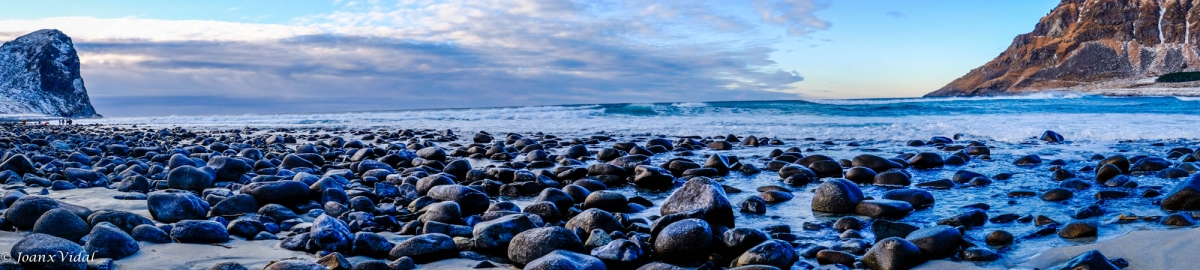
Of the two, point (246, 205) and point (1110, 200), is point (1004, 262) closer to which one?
point (1110, 200)

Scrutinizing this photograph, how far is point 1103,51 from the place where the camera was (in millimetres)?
111062

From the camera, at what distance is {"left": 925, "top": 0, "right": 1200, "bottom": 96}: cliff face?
102m

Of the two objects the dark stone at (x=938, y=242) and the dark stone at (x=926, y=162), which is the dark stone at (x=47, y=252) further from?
the dark stone at (x=926, y=162)

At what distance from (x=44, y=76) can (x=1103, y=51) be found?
503 feet

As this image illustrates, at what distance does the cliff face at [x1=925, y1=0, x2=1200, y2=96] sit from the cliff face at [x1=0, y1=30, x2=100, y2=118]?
129201mm

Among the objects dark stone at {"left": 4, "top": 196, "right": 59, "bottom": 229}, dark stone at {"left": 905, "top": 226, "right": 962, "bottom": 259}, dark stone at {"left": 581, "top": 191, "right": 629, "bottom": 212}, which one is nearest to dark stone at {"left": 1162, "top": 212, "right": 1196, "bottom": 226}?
dark stone at {"left": 905, "top": 226, "right": 962, "bottom": 259}

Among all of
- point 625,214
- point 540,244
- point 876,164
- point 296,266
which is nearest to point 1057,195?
point 876,164

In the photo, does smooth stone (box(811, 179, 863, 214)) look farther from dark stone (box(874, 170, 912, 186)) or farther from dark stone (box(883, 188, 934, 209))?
dark stone (box(874, 170, 912, 186))

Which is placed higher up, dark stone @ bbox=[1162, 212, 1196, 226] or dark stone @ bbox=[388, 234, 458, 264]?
dark stone @ bbox=[1162, 212, 1196, 226]

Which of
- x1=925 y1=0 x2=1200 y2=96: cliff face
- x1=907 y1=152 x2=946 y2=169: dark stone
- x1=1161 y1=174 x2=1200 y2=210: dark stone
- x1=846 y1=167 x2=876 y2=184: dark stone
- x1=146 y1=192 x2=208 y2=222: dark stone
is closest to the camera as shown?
x1=1161 y1=174 x2=1200 y2=210: dark stone

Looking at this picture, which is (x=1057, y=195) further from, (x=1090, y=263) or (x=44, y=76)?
(x=44, y=76)

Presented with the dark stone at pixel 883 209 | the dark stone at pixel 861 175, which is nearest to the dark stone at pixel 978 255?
the dark stone at pixel 883 209

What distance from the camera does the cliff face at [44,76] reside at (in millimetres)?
79000

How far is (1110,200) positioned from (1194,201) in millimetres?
559
